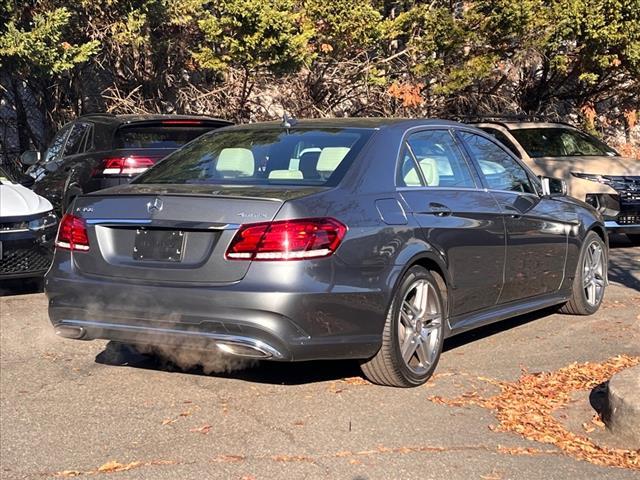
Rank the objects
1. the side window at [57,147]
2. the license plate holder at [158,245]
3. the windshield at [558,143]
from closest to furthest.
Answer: the license plate holder at [158,245] → the side window at [57,147] → the windshield at [558,143]

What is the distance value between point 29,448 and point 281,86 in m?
13.9

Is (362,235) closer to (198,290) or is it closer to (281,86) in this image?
(198,290)

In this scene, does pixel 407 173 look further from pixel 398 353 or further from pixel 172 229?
pixel 172 229

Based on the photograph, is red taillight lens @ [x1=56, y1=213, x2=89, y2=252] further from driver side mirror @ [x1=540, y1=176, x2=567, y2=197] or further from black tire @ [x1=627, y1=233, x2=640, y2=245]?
black tire @ [x1=627, y1=233, x2=640, y2=245]

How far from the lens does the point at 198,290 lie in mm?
5016

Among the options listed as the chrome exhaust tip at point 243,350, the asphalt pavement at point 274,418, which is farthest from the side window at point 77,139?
the chrome exhaust tip at point 243,350

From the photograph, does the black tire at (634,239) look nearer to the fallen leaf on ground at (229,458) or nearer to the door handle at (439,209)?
the door handle at (439,209)

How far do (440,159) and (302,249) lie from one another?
180 cm

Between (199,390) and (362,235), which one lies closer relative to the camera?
(362,235)

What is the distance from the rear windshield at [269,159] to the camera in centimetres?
558

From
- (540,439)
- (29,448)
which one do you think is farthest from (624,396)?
(29,448)

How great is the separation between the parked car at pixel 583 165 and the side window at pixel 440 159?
5.73 m

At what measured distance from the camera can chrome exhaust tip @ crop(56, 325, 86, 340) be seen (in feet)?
17.9

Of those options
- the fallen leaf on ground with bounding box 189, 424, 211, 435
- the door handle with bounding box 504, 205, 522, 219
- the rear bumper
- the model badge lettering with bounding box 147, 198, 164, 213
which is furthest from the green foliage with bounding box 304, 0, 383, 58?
the fallen leaf on ground with bounding box 189, 424, 211, 435
